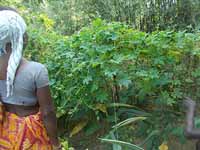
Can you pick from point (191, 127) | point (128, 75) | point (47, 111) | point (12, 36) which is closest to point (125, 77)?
point (128, 75)

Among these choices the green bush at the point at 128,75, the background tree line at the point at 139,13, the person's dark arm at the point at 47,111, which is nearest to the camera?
the person's dark arm at the point at 47,111

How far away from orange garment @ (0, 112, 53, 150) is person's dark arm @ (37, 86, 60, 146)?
0.03m

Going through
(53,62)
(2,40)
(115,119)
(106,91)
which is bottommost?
(115,119)

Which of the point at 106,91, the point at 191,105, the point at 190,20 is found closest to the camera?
the point at 191,105

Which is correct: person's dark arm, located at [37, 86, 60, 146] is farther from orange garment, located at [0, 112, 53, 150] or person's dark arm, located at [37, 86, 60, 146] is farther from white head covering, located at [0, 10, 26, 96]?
white head covering, located at [0, 10, 26, 96]

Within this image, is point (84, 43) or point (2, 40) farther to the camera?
point (84, 43)

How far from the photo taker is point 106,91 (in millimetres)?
3830

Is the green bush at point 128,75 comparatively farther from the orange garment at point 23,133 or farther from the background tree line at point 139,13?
the background tree line at point 139,13

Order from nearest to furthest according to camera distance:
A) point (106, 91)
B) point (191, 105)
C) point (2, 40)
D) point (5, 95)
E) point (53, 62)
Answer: point (2, 40) < point (5, 95) < point (191, 105) < point (106, 91) < point (53, 62)

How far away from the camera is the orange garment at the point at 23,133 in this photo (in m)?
2.26

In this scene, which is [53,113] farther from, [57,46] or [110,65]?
[57,46]

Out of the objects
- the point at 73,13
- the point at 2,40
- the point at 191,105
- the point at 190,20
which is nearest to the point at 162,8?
the point at 190,20

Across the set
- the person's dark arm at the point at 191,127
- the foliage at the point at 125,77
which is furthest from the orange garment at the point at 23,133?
the foliage at the point at 125,77

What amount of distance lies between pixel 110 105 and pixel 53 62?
776mm
